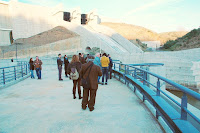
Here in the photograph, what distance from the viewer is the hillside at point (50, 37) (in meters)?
38.6

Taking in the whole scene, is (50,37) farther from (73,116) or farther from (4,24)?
(73,116)

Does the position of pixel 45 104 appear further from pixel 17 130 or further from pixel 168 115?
pixel 168 115

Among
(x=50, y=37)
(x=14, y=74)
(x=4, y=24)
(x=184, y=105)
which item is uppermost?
(x=4, y=24)

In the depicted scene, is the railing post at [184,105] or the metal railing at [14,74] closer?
the railing post at [184,105]

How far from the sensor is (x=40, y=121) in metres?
3.78

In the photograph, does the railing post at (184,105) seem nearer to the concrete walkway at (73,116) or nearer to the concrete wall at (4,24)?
the concrete walkway at (73,116)

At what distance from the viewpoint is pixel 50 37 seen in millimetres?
40438

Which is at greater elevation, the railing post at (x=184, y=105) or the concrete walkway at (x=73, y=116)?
the railing post at (x=184, y=105)

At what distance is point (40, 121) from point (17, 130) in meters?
0.55

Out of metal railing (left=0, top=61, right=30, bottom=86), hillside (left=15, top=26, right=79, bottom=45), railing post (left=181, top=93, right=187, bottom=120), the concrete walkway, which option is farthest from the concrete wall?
railing post (left=181, top=93, right=187, bottom=120)

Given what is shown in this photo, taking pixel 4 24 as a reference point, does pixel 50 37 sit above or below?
below

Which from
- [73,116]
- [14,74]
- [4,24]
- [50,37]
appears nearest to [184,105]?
[73,116]

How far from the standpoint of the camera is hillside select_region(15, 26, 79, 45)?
38562 mm

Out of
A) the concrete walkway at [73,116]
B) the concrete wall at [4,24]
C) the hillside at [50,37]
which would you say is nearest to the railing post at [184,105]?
the concrete walkway at [73,116]
